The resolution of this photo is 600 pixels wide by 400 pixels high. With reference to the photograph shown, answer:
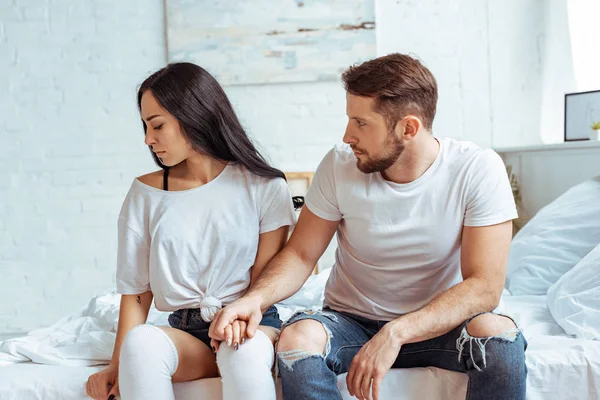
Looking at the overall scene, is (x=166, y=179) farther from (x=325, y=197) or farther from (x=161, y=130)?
(x=325, y=197)

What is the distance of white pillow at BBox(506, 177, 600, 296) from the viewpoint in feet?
7.73

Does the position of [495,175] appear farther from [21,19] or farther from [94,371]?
[21,19]

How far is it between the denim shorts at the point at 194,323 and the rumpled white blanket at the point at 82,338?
192 millimetres

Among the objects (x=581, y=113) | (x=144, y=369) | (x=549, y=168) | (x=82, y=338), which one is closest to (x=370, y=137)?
(x=144, y=369)

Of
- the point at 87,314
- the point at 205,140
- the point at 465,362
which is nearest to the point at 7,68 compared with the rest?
the point at 87,314

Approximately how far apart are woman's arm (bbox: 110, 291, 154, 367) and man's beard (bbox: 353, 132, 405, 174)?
0.61m

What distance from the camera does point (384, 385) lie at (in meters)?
1.59

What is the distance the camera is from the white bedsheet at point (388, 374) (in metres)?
1.59

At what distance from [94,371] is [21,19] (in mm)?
2638

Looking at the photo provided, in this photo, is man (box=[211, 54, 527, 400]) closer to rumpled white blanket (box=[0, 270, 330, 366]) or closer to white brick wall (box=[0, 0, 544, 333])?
rumpled white blanket (box=[0, 270, 330, 366])

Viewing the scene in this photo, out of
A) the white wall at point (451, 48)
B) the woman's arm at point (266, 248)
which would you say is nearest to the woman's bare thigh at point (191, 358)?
the woman's arm at point (266, 248)

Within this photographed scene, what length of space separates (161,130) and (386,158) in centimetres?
53

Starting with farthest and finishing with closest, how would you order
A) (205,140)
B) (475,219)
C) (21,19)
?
(21,19)
(205,140)
(475,219)

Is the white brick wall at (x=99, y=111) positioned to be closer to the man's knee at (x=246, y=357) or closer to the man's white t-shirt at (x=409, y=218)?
the man's white t-shirt at (x=409, y=218)
